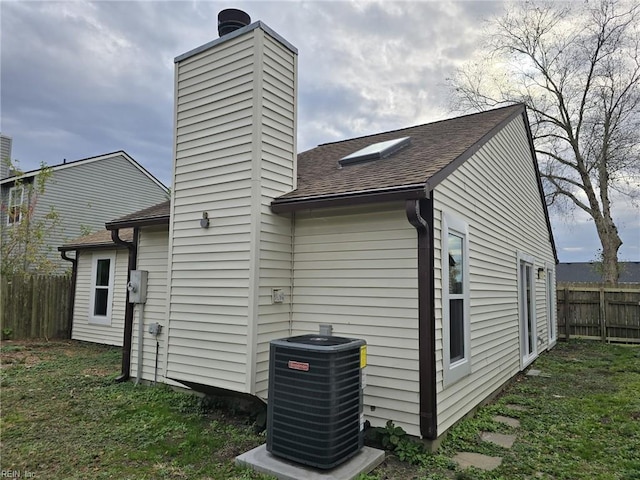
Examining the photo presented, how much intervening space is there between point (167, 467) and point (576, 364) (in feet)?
25.9

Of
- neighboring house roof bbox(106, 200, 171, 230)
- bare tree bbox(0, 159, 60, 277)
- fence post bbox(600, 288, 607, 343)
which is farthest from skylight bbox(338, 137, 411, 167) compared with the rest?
bare tree bbox(0, 159, 60, 277)

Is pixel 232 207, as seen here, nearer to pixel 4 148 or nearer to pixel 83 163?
pixel 83 163

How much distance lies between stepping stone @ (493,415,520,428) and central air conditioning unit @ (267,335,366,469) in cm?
215

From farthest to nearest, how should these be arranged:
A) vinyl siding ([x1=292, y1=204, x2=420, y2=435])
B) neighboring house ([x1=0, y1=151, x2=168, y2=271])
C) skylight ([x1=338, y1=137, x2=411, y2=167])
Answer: neighboring house ([x1=0, y1=151, x2=168, y2=271]), skylight ([x1=338, y1=137, x2=411, y2=167]), vinyl siding ([x1=292, y1=204, x2=420, y2=435])

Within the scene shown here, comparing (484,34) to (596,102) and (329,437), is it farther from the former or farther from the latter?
(329,437)

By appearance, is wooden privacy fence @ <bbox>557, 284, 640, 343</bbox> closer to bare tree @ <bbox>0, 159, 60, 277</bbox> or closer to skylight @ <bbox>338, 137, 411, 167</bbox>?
skylight @ <bbox>338, 137, 411, 167</bbox>

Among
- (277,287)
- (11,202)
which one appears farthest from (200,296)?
(11,202)

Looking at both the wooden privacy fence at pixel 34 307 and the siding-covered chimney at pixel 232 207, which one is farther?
the wooden privacy fence at pixel 34 307

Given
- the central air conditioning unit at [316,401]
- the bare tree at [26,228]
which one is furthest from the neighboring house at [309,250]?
the bare tree at [26,228]

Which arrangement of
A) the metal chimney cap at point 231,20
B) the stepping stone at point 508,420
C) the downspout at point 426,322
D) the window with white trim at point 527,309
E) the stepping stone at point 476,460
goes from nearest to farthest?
the stepping stone at point 476,460
the downspout at point 426,322
the stepping stone at point 508,420
the metal chimney cap at point 231,20
the window with white trim at point 527,309

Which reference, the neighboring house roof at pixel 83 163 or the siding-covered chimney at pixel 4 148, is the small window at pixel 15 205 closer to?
the neighboring house roof at pixel 83 163

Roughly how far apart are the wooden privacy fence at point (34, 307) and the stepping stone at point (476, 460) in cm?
998

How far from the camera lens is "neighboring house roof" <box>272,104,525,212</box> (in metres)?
3.95

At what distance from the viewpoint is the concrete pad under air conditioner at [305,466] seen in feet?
10.2
